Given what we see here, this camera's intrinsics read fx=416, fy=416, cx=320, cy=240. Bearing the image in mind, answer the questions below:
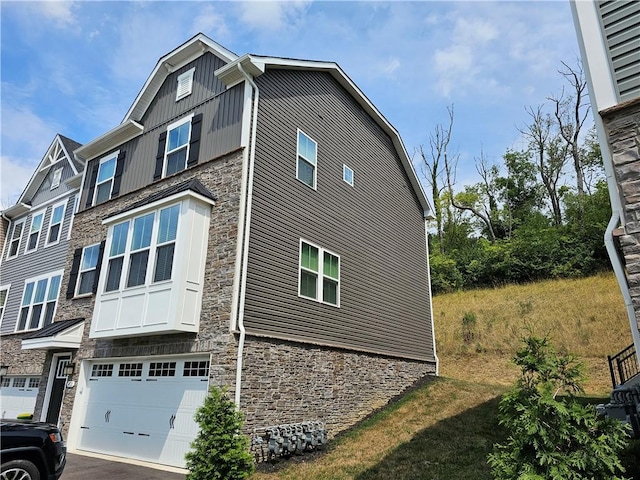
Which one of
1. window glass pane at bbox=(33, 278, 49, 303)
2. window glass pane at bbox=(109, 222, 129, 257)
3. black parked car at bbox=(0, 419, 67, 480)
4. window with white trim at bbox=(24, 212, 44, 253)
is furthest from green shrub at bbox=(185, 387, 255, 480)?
window with white trim at bbox=(24, 212, 44, 253)

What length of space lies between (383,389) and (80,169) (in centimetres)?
1401

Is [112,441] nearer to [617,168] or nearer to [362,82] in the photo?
[617,168]

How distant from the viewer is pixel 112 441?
9.95 metres

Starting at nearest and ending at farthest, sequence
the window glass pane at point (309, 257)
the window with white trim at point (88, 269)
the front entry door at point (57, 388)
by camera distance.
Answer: the window glass pane at point (309, 257)
the front entry door at point (57, 388)
the window with white trim at point (88, 269)

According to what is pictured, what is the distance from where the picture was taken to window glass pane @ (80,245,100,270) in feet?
41.5

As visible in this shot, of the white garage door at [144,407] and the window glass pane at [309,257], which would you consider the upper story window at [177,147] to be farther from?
the white garage door at [144,407]

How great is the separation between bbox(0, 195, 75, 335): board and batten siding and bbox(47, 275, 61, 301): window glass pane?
382 mm

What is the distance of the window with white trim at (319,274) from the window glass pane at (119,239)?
4471 mm

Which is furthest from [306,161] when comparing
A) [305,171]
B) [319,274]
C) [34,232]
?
[34,232]

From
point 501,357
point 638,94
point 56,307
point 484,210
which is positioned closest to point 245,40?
point 638,94

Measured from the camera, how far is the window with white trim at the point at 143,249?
9.40 m

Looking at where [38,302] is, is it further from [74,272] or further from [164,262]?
[164,262]

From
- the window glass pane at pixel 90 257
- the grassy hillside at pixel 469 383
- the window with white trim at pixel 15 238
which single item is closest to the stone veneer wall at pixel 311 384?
the grassy hillside at pixel 469 383

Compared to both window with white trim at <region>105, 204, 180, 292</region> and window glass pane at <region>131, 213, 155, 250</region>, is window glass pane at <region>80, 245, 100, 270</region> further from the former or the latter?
window glass pane at <region>131, 213, 155, 250</region>
